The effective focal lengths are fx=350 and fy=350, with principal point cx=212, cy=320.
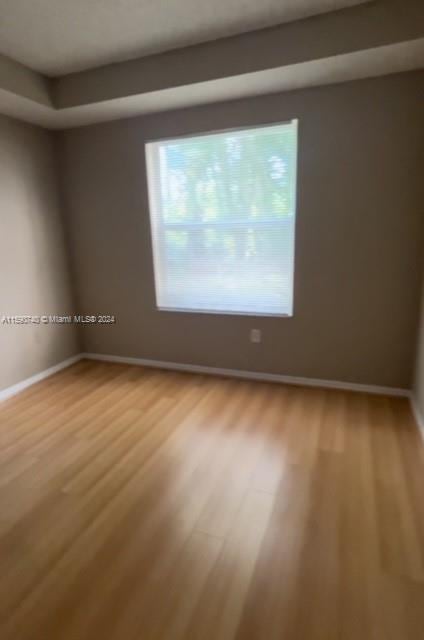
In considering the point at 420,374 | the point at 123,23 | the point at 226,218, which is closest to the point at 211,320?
the point at 226,218

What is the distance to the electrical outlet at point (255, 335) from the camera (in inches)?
126

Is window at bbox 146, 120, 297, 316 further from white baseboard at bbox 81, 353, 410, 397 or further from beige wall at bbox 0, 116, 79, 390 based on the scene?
beige wall at bbox 0, 116, 79, 390

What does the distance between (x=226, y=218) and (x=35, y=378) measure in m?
2.42

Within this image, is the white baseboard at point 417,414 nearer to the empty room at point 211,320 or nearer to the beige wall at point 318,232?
the empty room at point 211,320

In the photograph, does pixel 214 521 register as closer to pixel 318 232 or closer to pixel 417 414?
pixel 417 414

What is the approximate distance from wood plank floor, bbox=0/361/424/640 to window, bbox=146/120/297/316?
1.04 metres

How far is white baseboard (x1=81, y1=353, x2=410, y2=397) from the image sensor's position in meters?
2.94

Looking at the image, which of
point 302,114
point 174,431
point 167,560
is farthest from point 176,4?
point 167,560


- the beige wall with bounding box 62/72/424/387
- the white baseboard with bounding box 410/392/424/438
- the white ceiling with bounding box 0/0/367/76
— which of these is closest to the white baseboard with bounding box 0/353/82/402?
the beige wall with bounding box 62/72/424/387

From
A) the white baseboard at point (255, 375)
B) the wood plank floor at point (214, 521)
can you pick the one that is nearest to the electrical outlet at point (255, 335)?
the white baseboard at point (255, 375)

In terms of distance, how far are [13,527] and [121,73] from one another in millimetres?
3049

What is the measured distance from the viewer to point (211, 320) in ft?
11.1

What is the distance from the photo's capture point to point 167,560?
150 centimetres

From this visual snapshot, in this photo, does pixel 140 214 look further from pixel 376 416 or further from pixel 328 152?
pixel 376 416
